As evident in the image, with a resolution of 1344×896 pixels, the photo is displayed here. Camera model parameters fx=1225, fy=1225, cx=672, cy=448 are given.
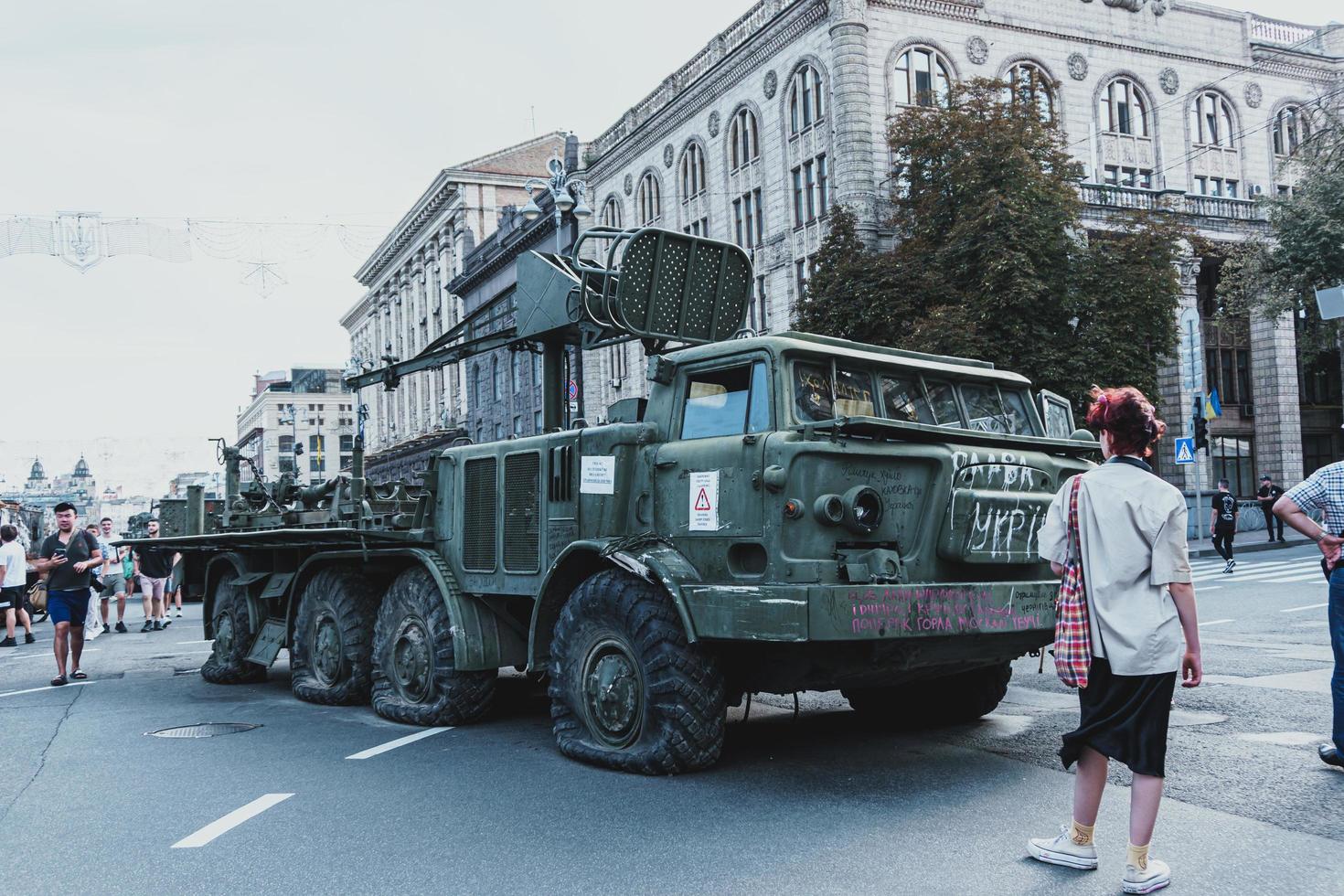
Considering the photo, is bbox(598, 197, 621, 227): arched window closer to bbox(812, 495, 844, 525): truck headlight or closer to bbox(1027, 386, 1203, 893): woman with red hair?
bbox(812, 495, 844, 525): truck headlight

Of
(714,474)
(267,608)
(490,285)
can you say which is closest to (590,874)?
(714,474)

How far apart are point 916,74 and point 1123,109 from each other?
8.14 meters

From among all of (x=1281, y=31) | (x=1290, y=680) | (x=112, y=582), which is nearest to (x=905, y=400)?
(x=1290, y=680)

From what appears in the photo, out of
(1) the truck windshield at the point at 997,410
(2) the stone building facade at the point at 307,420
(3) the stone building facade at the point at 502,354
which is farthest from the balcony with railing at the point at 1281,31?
(2) the stone building facade at the point at 307,420

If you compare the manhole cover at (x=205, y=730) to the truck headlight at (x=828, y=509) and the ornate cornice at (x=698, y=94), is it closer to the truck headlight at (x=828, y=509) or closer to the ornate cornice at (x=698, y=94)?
the truck headlight at (x=828, y=509)

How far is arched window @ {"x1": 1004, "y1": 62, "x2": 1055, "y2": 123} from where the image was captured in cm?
3341

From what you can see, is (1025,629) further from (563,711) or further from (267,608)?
(267,608)

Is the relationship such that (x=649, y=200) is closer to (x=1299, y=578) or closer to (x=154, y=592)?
(x=154, y=592)

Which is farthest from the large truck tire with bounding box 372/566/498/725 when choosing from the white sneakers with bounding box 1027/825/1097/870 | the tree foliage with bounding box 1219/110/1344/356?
the tree foliage with bounding box 1219/110/1344/356

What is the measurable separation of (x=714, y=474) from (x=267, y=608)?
7.19 m

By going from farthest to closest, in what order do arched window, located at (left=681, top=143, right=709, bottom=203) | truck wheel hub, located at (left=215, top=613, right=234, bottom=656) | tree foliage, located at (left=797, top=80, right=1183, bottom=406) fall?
arched window, located at (left=681, top=143, right=709, bottom=203), tree foliage, located at (left=797, top=80, right=1183, bottom=406), truck wheel hub, located at (left=215, top=613, right=234, bottom=656)

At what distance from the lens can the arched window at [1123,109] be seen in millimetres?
40031

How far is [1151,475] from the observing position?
4.84 metres

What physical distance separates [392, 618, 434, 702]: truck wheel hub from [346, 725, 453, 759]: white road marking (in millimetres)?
362
